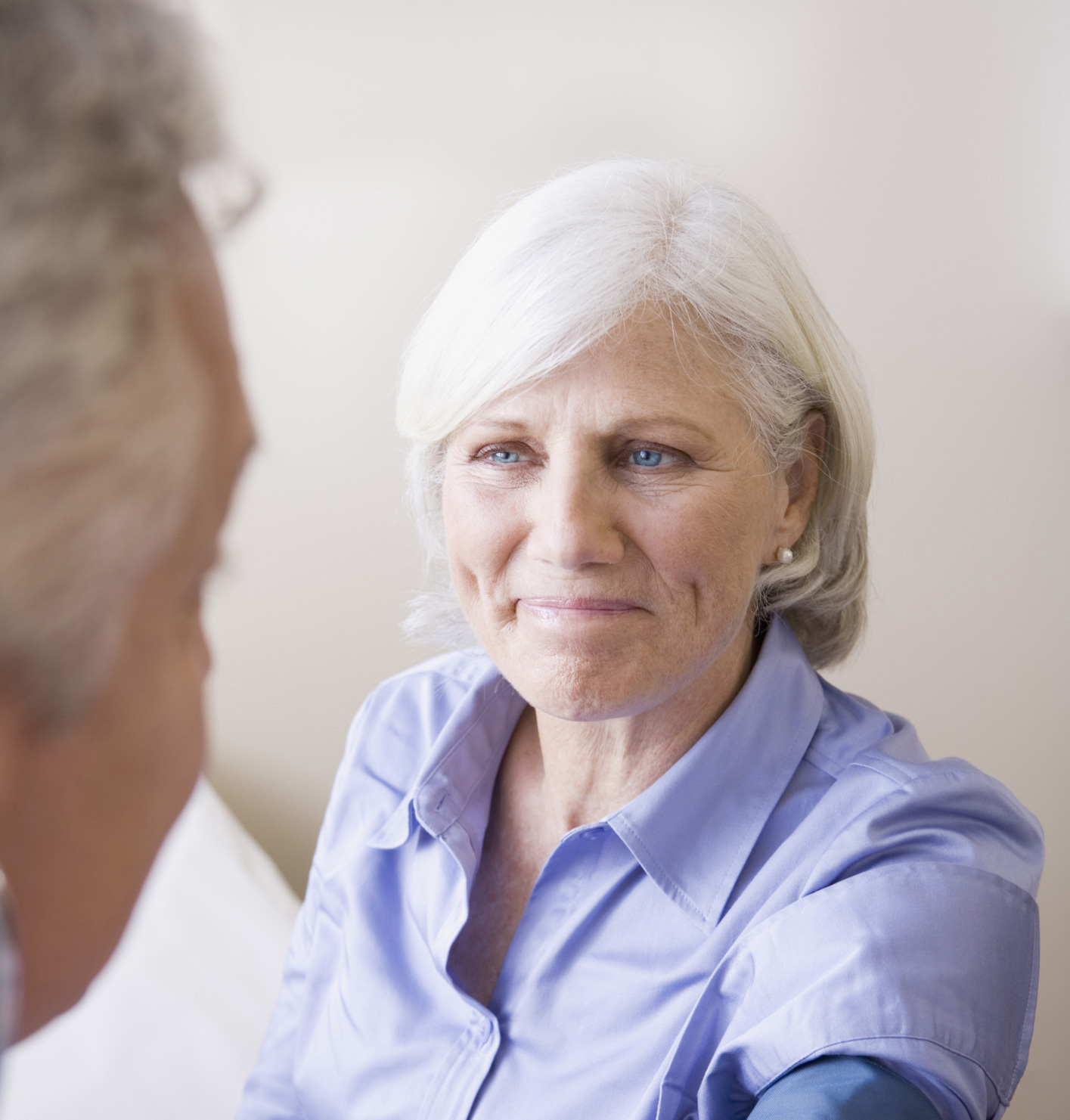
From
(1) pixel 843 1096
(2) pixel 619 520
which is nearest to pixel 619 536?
(2) pixel 619 520

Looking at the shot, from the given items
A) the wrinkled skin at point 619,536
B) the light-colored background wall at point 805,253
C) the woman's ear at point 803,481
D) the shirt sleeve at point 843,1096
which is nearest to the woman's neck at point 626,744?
the wrinkled skin at point 619,536

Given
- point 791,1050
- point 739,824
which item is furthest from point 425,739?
point 791,1050

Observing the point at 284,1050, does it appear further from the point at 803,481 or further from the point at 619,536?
the point at 803,481

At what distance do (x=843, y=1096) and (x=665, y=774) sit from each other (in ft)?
1.11

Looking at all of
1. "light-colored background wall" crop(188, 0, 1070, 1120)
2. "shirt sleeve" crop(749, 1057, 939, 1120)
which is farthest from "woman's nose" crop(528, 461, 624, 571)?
"light-colored background wall" crop(188, 0, 1070, 1120)

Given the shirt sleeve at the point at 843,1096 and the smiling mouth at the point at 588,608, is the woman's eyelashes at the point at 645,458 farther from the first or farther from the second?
the shirt sleeve at the point at 843,1096

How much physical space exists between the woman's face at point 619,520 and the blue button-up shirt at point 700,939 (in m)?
0.12

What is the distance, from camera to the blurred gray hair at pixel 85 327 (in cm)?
23

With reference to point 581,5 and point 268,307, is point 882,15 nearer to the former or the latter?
point 581,5

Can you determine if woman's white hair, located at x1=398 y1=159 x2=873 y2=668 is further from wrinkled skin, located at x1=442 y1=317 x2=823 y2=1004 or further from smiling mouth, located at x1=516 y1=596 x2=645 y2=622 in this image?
smiling mouth, located at x1=516 y1=596 x2=645 y2=622

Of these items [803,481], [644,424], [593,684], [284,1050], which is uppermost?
[644,424]

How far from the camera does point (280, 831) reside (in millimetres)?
2234

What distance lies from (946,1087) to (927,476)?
3.95ft

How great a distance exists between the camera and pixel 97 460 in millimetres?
252
